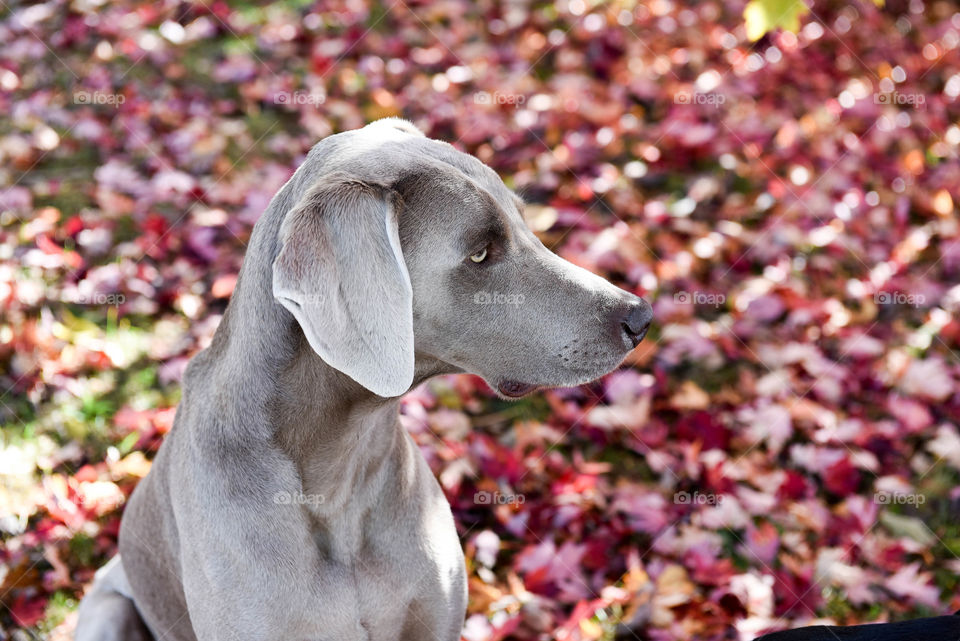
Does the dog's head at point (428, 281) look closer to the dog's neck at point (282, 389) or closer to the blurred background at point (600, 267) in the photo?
the dog's neck at point (282, 389)

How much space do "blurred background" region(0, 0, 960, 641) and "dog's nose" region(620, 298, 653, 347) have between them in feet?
4.70

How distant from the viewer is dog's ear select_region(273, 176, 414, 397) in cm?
207

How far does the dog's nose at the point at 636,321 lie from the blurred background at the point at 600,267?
4.70ft

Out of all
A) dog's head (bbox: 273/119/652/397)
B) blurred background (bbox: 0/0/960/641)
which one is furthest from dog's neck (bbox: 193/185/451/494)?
blurred background (bbox: 0/0/960/641)

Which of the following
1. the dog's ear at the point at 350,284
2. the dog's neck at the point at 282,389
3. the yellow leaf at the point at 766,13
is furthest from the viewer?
the yellow leaf at the point at 766,13

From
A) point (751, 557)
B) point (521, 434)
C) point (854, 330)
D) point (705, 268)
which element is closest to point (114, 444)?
point (521, 434)

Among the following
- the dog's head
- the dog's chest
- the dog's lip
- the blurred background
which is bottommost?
the blurred background

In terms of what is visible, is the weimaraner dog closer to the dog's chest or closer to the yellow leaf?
the dog's chest

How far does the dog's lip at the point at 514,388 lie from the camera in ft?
8.42

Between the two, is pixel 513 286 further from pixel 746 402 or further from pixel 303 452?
pixel 746 402

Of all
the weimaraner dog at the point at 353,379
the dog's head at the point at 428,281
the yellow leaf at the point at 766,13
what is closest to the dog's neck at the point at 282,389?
the weimaraner dog at the point at 353,379

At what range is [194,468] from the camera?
2.48m

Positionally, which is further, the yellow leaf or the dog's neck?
the yellow leaf

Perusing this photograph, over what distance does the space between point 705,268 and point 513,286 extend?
117 inches
